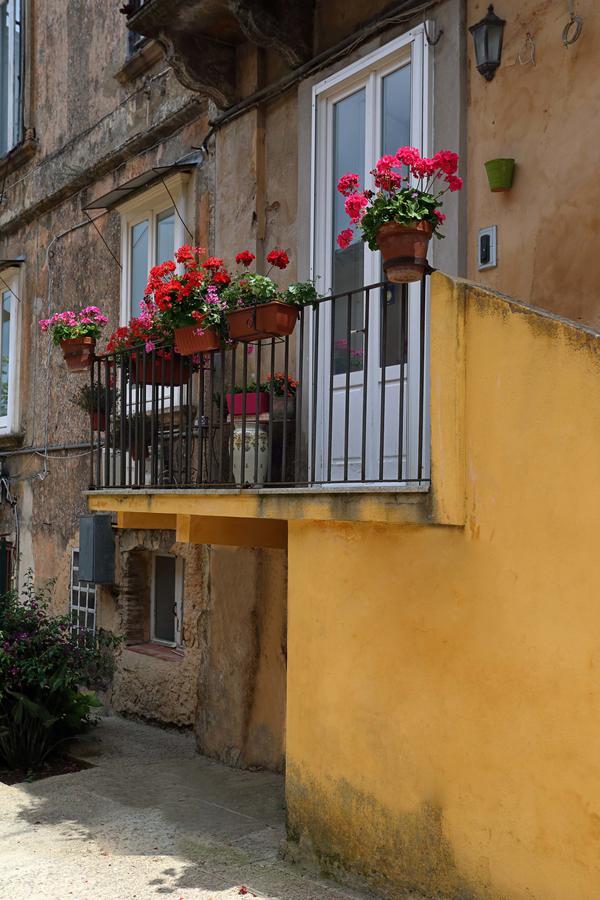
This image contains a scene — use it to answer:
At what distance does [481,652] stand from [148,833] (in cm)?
274

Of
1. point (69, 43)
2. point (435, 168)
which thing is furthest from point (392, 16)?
point (69, 43)

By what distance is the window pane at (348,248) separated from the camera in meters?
6.59

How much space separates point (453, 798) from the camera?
4348 millimetres

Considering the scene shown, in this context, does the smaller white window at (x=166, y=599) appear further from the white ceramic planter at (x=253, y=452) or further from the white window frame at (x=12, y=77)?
the white window frame at (x=12, y=77)

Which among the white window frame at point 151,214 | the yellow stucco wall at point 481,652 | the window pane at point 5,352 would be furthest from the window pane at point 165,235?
the yellow stucco wall at point 481,652

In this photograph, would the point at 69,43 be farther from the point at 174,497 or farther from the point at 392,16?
the point at 174,497

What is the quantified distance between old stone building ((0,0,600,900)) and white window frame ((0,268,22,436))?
2566 millimetres

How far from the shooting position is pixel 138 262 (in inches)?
387

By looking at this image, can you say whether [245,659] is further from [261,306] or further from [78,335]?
[261,306]

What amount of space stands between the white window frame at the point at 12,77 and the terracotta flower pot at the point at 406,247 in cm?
874

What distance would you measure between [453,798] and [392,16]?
466 centimetres

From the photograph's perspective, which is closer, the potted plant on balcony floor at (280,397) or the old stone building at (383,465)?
the old stone building at (383,465)

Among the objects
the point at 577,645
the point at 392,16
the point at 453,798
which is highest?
the point at 392,16

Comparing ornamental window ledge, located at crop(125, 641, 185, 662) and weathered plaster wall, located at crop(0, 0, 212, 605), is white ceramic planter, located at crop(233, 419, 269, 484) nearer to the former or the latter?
ornamental window ledge, located at crop(125, 641, 185, 662)
